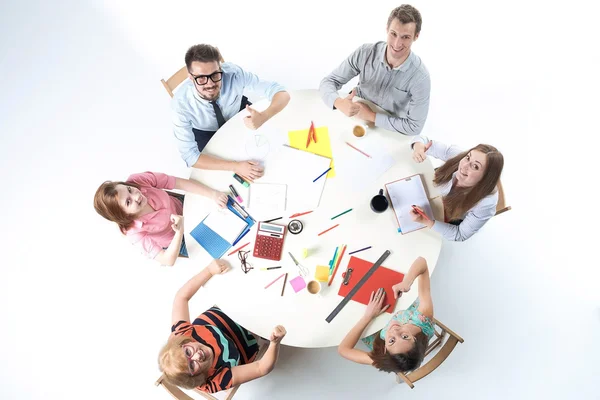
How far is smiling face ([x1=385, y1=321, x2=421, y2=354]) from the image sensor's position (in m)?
1.54

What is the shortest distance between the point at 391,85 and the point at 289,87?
106 centimetres

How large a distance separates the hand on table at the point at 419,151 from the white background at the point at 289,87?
978 millimetres

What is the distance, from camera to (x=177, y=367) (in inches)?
59.4

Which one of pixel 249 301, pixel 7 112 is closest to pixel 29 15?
pixel 7 112

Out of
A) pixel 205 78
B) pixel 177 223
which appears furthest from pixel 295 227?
pixel 205 78

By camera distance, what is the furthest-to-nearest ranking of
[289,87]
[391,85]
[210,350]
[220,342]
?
[289,87] → [391,85] → [220,342] → [210,350]

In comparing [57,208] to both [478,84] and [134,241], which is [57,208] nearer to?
[134,241]

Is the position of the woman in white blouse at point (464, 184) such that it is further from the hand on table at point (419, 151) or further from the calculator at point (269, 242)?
the calculator at point (269, 242)

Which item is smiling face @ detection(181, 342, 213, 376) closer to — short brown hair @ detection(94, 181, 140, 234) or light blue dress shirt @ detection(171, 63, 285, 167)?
short brown hair @ detection(94, 181, 140, 234)

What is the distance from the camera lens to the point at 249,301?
5.58 ft

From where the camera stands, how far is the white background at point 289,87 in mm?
2332

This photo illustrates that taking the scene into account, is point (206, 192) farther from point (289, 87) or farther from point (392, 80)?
point (289, 87)

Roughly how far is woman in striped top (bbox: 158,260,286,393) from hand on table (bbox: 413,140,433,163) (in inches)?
38.6

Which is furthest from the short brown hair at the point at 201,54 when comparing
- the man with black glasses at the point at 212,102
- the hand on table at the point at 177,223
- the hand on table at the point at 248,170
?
the hand on table at the point at 177,223
